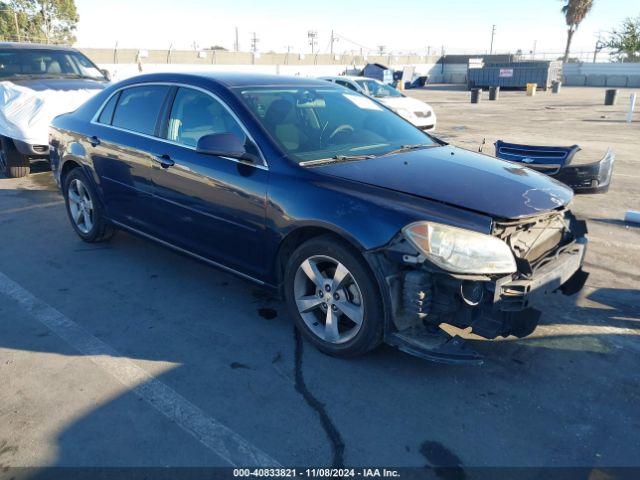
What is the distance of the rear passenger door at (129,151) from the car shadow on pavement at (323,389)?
2.54 feet

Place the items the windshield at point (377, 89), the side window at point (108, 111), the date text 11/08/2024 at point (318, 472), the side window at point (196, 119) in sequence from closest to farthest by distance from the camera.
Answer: the date text 11/08/2024 at point (318, 472)
the side window at point (196, 119)
the side window at point (108, 111)
the windshield at point (377, 89)

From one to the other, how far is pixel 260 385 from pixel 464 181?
1.76 meters

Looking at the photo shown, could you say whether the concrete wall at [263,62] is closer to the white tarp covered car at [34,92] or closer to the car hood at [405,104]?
the car hood at [405,104]

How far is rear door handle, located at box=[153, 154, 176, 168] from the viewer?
4.17 m

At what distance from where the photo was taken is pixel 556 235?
11.7 ft

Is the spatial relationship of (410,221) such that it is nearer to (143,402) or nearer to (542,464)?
(542,464)

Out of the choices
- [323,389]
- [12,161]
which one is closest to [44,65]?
[12,161]

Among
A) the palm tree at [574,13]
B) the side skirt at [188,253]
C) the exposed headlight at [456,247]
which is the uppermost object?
the palm tree at [574,13]

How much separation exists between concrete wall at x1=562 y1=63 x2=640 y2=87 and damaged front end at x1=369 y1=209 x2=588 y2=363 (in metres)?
51.9

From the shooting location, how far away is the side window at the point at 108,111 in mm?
5027

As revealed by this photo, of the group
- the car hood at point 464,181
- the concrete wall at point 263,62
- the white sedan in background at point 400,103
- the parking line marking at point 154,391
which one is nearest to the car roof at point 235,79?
the car hood at point 464,181

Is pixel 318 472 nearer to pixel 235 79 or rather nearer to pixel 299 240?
pixel 299 240

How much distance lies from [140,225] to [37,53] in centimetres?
647

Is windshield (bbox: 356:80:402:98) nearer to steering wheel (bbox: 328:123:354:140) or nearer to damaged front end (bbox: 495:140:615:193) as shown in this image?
damaged front end (bbox: 495:140:615:193)
